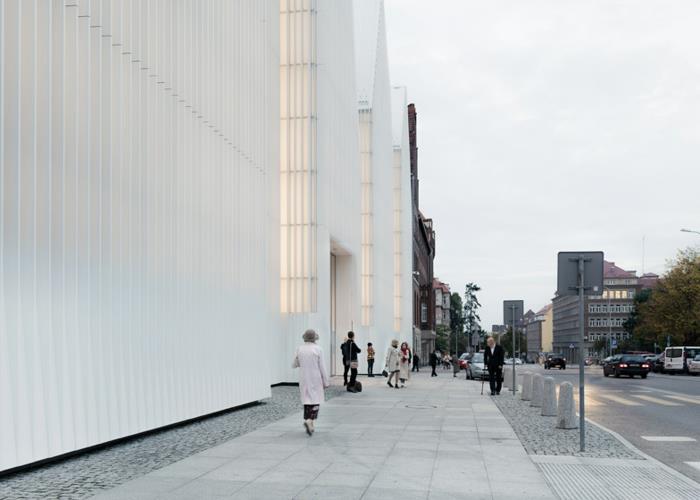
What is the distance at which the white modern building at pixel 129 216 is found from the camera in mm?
8734

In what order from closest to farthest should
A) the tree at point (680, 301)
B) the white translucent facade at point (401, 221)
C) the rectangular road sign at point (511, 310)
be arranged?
the rectangular road sign at point (511, 310), the white translucent facade at point (401, 221), the tree at point (680, 301)

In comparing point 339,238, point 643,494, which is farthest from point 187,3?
point 339,238

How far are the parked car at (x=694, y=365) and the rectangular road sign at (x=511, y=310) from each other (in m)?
31.7

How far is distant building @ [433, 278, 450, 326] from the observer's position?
14762 cm

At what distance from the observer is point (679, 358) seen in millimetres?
57031

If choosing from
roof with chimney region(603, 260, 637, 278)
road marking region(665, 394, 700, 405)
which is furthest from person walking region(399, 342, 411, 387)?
roof with chimney region(603, 260, 637, 278)

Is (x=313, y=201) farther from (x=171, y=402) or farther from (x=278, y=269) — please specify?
(x=171, y=402)

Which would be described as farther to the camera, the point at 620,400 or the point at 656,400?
the point at 656,400

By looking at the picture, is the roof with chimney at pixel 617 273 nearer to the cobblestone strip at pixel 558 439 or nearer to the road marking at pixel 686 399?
the road marking at pixel 686 399

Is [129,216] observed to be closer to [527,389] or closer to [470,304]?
[527,389]

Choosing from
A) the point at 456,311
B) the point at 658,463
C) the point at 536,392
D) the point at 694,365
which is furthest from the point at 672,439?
the point at 456,311

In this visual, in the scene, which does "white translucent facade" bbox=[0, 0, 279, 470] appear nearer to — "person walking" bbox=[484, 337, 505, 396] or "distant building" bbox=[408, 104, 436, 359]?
"person walking" bbox=[484, 337, 505, 396]

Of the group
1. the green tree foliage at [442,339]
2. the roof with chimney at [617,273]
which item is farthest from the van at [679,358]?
the roof with chimney at [617,273]

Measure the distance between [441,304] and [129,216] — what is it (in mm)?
145460
